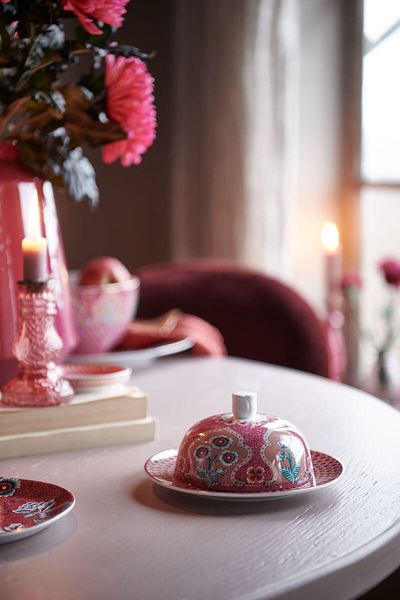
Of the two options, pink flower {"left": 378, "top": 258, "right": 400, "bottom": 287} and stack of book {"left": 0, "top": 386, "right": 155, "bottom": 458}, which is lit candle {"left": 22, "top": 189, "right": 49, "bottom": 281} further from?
pink flower {"left": 378, "top": 258, "right": 400, "bottom": 287}

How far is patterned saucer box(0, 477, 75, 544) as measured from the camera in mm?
689

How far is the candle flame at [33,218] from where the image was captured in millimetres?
1104

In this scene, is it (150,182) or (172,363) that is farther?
(150,182)

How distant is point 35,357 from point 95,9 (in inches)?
13.9

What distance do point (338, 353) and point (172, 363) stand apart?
1002 millimetres

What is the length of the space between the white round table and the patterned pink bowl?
0.06ft

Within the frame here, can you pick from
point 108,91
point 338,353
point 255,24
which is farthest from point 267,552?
point 255,24

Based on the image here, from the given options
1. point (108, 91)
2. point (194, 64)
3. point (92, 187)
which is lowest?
point (92, 187)

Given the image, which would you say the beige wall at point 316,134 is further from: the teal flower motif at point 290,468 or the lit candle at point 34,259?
the teal flower motif at point 290,468

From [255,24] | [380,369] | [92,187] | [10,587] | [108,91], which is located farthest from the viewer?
[255,24]

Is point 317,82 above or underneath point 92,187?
above

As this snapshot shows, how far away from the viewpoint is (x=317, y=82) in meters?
2.99

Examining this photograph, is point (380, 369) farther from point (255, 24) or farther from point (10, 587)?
point (10, 587)

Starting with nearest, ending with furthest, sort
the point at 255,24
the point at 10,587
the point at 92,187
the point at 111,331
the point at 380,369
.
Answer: the point at 10,587 < the point at 92,187 < the point at 111,331 < the point at 380,369 < the point at 255,24
